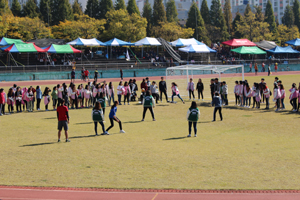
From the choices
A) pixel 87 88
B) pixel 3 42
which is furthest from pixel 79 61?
pixel 87 88

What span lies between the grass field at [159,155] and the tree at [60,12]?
62.6 m

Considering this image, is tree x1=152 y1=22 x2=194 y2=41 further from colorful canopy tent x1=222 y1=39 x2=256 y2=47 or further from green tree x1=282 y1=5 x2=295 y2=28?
green tree x1=282 y1=5 x2=295 y2=28

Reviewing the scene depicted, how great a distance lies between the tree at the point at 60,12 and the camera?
252ft

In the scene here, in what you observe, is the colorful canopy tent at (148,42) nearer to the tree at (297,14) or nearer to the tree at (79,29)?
the tree at (79,29)

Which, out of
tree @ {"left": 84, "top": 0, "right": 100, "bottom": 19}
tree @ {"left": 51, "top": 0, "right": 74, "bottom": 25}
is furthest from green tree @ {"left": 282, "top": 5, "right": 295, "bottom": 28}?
tree @ {"left": 51, "top": 0, "right": 74, "bottom": 25}

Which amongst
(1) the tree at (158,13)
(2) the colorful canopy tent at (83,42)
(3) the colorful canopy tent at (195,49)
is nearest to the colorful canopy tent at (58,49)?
(2) the colorful canopy tent at (83,42)

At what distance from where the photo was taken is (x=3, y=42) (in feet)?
173

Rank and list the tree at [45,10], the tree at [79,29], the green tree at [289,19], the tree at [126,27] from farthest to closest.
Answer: the green tree at [289,19] < the tree at [45,10] < the tree at [126,27] < the tree at [79,29]

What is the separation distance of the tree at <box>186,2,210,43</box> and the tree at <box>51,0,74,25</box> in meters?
29.2

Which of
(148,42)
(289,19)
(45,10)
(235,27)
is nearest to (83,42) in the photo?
(148,42)

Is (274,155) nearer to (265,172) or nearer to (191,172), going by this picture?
(265,172)

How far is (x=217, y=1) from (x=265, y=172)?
3345 inches

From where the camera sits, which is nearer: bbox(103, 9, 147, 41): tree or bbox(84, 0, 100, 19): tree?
bbox(103, 9, 147, 41): tree

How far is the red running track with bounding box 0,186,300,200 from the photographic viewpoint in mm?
8320
